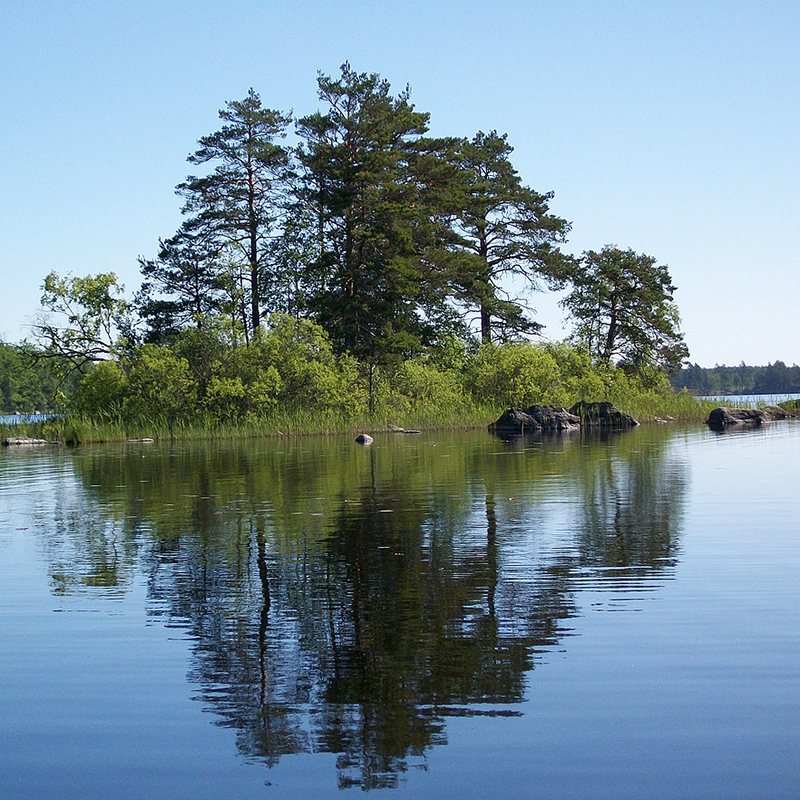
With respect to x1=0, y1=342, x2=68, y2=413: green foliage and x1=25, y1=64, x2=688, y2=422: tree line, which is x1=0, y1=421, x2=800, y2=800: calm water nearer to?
x1=25, y1=64, x2=688, y2=422: tree line

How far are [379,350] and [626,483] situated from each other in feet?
107

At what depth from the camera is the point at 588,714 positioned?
5.47 metres

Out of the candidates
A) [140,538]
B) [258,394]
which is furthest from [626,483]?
[258,394]

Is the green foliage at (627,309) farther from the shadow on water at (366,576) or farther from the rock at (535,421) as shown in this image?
the shadow on water at (366,576)

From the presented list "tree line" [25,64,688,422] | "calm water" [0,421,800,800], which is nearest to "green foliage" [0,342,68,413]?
"tree line" [25,64,688,422]

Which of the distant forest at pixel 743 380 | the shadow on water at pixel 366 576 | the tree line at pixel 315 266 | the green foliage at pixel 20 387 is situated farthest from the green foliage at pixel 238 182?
the distant forest at pixel 743 380

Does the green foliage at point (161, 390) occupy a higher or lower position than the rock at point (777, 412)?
higher

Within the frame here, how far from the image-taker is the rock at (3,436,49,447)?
4174 cm

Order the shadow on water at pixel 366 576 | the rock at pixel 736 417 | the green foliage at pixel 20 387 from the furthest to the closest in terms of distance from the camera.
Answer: the green foliage at pixel 20 387, the rock at pixel 736 417, the shadow on water at pixel 366 576

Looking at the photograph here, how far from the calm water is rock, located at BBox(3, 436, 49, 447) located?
92.9 ft

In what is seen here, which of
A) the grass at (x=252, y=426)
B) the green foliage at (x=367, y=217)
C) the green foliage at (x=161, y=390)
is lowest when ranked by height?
the grass at (x=252, y=426)

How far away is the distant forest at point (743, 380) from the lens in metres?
170

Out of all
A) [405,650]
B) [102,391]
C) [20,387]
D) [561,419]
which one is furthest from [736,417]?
[20,387]

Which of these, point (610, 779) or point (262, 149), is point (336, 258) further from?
point (610, 779)
